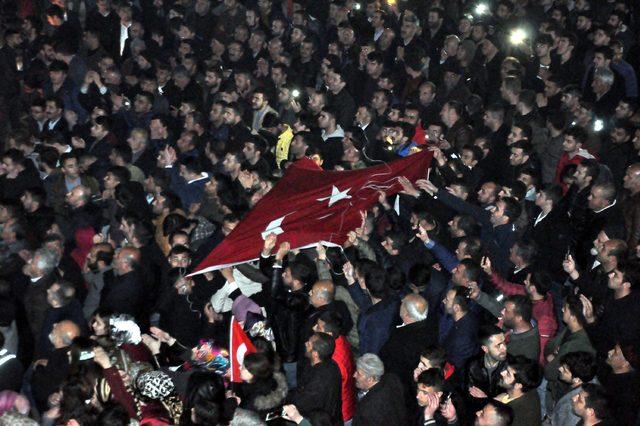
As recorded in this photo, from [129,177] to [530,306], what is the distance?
5038 mm

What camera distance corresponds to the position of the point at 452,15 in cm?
1554

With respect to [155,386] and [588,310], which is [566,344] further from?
[155,386]

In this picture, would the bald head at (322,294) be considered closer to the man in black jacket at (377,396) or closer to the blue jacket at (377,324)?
the blue jacket at (377,324)

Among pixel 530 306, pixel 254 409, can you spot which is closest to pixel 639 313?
pixel 530 306

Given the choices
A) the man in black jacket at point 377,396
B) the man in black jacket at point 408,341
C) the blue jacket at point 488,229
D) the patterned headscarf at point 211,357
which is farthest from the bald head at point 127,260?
the blue jacket at point 488,229

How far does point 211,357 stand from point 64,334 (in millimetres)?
1129

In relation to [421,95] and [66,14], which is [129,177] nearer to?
[421,95]

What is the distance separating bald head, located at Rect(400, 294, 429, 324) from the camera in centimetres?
745

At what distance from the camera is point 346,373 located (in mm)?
7324

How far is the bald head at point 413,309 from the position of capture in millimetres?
7453

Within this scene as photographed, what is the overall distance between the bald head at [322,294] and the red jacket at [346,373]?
0.38 m

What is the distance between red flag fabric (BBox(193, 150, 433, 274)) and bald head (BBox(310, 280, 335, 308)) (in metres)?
0.94

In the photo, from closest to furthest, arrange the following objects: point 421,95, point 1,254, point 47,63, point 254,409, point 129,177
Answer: point 254,409 → point 1,254 → point 129,177 → point 421,95 → point 47,63

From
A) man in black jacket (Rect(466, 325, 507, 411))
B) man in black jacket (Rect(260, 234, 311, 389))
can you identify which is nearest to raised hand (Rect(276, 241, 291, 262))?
man in black jacket (Rect(260, 234, 311, 389))
